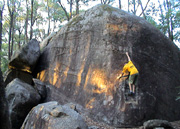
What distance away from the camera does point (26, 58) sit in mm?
10922

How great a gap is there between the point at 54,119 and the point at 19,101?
422cm

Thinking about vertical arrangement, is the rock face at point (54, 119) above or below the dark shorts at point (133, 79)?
below

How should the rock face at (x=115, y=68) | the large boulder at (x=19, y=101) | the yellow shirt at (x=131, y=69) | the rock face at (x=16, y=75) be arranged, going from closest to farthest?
the yellow shirt at (x=131, y=69) < the rock face at (x=115, y=68) < the large boulder at (x=19, y=101) < the rock face at (x=16, y=75)

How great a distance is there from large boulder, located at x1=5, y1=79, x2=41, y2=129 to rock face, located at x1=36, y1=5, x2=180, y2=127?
67.3 inches

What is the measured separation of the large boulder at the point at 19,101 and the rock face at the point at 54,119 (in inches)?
105

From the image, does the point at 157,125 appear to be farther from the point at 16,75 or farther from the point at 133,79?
the point at 16,75

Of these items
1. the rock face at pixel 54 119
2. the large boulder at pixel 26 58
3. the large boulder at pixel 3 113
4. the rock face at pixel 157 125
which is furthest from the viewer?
the large boulder at pixel 26 58

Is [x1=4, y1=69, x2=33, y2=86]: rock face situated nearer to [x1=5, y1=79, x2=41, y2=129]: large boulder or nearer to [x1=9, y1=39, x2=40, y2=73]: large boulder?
[x1=9, y1=39, x2=40, y2=73]: large boulder

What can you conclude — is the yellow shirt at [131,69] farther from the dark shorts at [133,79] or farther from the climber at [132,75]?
the dark shorts at [133,79]

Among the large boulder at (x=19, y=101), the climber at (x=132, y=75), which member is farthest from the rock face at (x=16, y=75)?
the climber at (x=132, y=75)

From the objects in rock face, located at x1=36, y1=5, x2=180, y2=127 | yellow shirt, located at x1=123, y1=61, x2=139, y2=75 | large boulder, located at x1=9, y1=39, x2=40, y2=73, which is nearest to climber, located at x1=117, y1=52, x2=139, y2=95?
yellow shirt, located at x1=123, y1=61, x2=139, y2=75

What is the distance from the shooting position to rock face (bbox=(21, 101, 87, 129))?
15.7 feet

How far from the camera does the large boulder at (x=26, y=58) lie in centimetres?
1077

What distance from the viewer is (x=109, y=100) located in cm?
717
